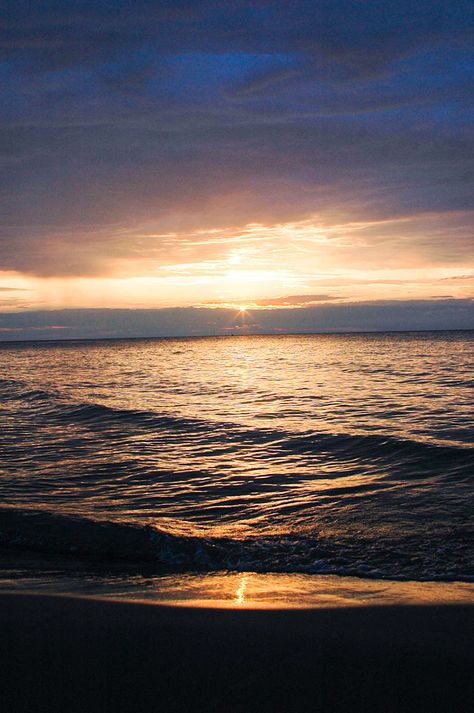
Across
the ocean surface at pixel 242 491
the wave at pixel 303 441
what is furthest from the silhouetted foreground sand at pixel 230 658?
the wave at pixel 303 441

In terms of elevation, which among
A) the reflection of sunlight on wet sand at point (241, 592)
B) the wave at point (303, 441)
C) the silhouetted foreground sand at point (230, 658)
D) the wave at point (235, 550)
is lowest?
the wave at point (303, 441)

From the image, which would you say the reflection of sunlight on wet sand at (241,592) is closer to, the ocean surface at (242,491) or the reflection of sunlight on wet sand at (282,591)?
the reflection of sunlight on wet sand at (282,591)

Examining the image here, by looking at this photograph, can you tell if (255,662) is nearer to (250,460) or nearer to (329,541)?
(329,541)

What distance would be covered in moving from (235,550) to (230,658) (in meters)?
3.71

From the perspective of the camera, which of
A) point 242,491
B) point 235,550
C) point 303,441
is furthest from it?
point 303,441

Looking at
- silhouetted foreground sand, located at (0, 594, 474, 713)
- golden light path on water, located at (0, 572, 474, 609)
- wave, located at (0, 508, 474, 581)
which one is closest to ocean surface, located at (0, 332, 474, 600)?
wave, located at (0, 508, 474, 581)

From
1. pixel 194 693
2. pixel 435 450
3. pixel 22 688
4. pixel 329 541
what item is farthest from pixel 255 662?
pixel 435 450

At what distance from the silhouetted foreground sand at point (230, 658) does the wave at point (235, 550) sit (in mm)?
1788

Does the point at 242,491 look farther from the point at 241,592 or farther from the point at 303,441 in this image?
the point at 303,441

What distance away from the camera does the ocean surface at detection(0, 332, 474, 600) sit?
7.38 metres

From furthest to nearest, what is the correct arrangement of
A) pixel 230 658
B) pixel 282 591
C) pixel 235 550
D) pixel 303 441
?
pixel 303 441, pixel 235 550, pixel 282 591, pixel 230 658

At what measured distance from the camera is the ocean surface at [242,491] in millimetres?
7383

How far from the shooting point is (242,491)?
11047mm

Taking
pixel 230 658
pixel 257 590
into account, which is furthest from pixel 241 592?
pixel 230 658
